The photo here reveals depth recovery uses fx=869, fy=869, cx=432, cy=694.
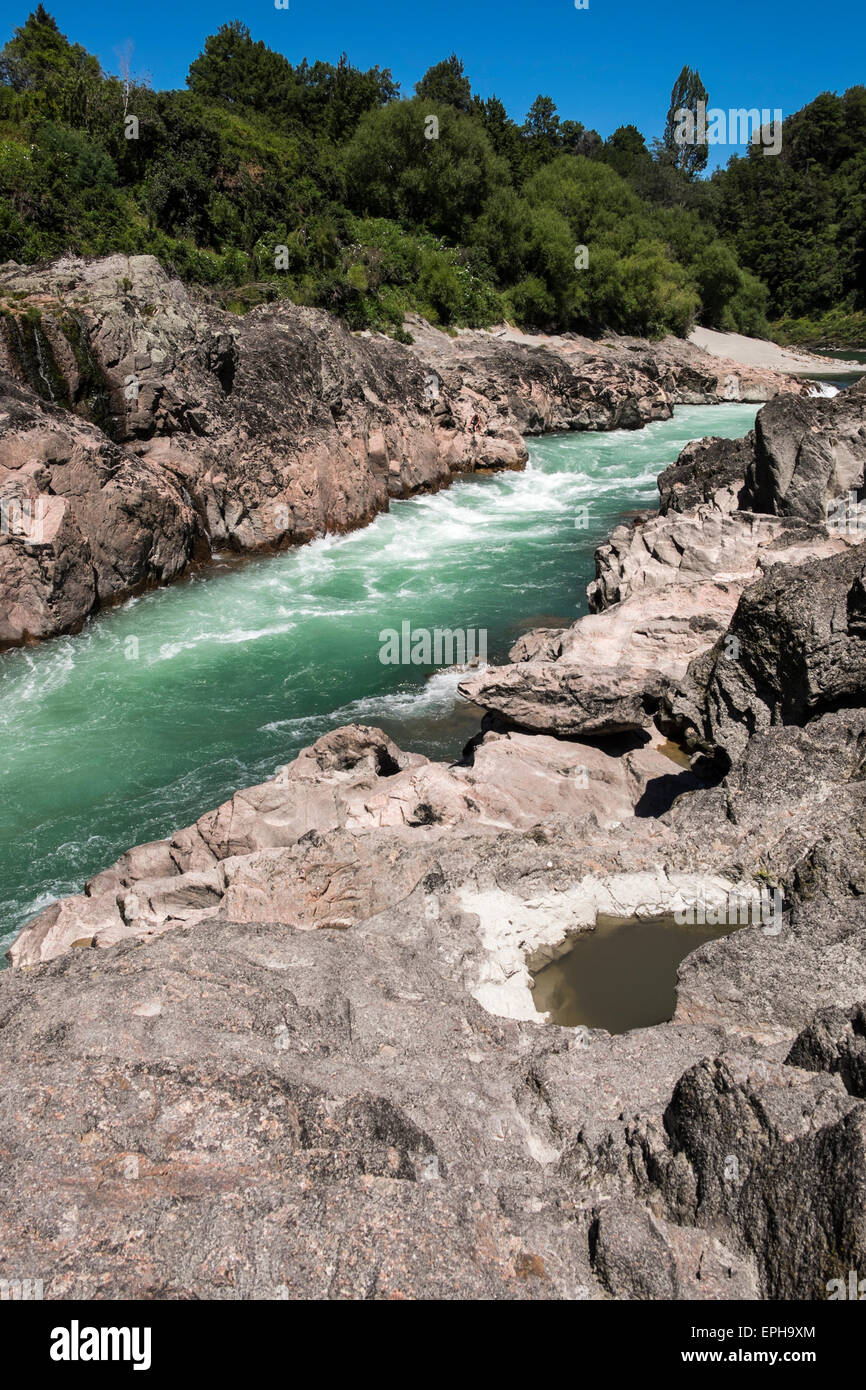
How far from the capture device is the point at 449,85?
7325 cm

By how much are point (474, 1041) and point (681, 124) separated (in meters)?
125

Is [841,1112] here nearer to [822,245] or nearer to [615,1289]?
[615,1289]

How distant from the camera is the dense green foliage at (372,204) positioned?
3759 cm

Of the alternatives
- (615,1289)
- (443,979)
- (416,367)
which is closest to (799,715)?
(443,979)

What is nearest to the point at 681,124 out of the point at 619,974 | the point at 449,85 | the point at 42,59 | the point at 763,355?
the point at 449,85

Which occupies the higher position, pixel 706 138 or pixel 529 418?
pixel 706 138

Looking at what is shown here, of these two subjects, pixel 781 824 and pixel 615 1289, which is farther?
pixel 781 824

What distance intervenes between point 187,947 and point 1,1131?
6.45ft

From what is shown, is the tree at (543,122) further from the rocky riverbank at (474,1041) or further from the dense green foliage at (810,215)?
the rocky riverbank at (474,1041)

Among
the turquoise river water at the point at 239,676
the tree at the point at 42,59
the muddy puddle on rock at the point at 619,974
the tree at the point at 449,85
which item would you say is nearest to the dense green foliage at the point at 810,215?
the tree at the point at 449,85

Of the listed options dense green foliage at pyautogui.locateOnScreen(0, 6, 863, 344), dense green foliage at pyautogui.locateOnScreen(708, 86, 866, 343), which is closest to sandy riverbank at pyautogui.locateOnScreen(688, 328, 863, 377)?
dense green foliage at pyautogui.locateOnScreen(0, 6, 863, 344)

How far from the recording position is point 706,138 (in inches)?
4146

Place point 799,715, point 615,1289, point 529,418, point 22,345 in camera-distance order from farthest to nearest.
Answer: point 529,418 < point 22,345 < point 799,715 < point 615,1289

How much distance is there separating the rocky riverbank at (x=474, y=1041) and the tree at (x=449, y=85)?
80903 mm
